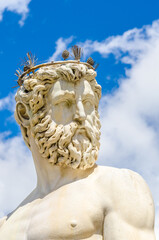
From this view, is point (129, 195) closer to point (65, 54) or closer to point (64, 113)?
point (64, 113)

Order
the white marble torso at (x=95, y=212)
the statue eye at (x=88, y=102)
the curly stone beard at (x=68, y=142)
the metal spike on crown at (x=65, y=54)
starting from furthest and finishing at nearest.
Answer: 1. the metal spike on crown at (x=65, y=54)
2. the statue eye at (x=88, y=102)
3. the curly stone beard at (x=68, y=142)
4. the white marble torso at (x=95, y=212)

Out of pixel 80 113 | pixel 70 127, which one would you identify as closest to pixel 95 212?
pixel 70 127

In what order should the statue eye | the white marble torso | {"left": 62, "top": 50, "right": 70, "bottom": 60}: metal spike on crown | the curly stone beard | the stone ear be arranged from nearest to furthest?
the white marble torso → the curly stone beard → the statue eye → the stone ear → {"left": 62, "top": 50, "right": 70, "bottom": 60}: metal spike on crown

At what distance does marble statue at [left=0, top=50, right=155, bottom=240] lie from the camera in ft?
25.6

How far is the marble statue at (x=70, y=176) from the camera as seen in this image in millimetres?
7816

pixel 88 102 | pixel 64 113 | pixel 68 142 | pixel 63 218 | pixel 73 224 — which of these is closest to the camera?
pixel 73 224

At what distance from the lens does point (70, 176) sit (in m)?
8.53

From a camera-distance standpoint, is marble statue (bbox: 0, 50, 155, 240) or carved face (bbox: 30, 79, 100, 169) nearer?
marble statue (bbox: 0, 50, 155, 240)

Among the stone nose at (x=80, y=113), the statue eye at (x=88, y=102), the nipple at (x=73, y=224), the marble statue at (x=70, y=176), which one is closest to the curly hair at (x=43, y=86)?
the marble statue at (x=70, y=176)

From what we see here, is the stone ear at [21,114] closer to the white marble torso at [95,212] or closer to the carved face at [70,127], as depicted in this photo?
the carved face at [70,127]

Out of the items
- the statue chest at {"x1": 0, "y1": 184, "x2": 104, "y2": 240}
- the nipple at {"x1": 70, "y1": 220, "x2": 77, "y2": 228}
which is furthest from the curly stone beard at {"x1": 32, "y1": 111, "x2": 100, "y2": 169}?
the nipple at {"x1": 70, "y1": 220, "x2": 77, "y2": 228}

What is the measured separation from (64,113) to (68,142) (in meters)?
0.44

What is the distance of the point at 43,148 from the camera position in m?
8.68

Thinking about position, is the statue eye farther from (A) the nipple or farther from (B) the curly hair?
(A) the nipple
